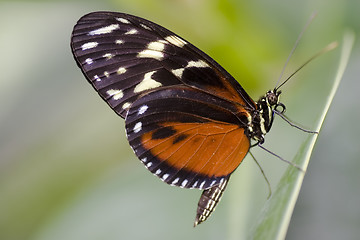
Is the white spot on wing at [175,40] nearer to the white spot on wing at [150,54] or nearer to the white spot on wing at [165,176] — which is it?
the white spot on wing at [150,54]

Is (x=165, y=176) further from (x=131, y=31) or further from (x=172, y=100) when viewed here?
(x=131, y=31)

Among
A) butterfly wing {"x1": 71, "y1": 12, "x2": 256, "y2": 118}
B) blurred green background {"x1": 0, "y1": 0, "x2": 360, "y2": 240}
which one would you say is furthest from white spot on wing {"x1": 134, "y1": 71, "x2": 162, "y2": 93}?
blurred green background {"x1": 0, "y1": 0, "x2": 360, "y2": 240}

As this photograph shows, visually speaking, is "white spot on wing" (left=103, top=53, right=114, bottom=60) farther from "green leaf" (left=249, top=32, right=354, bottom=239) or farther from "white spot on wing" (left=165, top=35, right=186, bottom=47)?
"green leaf" (left=249, top=32, right=354, bottom=239)

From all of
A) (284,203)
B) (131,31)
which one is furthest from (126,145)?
(284,203)

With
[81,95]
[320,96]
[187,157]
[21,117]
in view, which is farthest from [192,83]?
[21,117]

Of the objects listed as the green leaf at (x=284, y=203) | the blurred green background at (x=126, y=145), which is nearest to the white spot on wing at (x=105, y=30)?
the blurred green background at (x=126, y=145)
